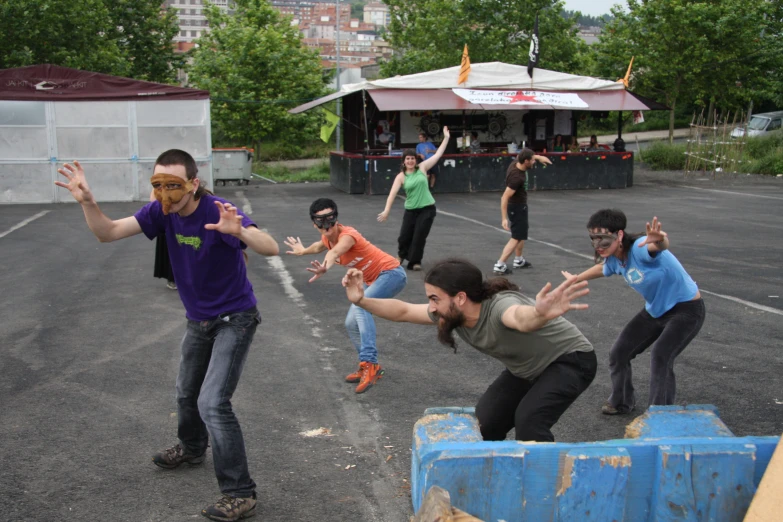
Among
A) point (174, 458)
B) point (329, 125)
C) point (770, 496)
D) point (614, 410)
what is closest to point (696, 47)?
point (329, 125)

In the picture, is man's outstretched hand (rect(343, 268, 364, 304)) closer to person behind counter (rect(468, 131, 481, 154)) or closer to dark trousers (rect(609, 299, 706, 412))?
dark trousers (rect(609, 299, 706, 412))

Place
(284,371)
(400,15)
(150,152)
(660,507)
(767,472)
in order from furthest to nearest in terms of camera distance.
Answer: (400,15) → (150,152) → (284,371) → (660,507) → (767,472)

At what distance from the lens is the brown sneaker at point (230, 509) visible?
4074mm

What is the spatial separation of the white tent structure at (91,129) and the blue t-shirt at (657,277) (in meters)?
18.9

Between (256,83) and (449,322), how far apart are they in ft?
117

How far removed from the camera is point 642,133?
176 ft

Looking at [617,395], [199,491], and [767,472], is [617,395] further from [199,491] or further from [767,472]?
[199,491]

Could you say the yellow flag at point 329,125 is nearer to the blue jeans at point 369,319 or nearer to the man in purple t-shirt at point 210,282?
the blue jeans at point 369,319

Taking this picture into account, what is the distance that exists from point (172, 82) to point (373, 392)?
1603 inches

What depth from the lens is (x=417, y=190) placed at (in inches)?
434

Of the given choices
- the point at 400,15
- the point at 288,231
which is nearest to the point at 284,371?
the point at 288,231

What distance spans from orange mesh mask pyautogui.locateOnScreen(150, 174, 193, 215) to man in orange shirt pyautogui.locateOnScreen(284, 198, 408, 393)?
6.40 ft

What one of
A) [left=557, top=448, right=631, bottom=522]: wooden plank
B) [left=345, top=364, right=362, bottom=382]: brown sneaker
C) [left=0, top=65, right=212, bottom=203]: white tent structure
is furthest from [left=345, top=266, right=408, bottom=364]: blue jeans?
[left=0, top=65, right=212, bottom=203]: white tent structure

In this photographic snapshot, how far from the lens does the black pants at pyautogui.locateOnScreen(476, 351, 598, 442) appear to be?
154 inches
